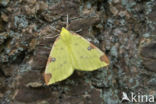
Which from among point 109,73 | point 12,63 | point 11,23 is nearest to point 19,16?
point 11,23

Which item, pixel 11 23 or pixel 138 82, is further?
pixel 11 23

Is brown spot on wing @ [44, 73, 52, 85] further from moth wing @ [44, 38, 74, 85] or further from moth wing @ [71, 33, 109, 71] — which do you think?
moth wing @ [71, 33, 109, 71]

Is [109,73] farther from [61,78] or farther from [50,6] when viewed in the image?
[50,6]

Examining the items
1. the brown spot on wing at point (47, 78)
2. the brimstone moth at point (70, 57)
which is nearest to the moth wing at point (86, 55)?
the brimstone moth at point (70, 57)

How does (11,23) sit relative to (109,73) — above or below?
above

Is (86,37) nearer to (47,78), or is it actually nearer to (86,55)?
(86,55)

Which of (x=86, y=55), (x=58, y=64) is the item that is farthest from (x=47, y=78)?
(x=86, y=55)

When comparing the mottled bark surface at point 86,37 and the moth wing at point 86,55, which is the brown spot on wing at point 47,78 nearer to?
the mottled bark surface at point 86,37
